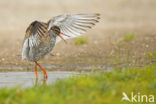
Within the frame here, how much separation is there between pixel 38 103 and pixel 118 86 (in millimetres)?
1707

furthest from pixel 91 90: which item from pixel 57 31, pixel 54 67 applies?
pixel 54 67

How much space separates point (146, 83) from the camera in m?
6.94

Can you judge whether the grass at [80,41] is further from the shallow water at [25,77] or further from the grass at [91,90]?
the grass at [91,90]

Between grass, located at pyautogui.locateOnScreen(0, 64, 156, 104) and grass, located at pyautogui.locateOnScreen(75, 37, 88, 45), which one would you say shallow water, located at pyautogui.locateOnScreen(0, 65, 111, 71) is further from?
grass, located at pyautogui.locateOnScreen(0, 64, 156, 104)

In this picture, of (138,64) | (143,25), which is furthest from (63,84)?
(143,25)

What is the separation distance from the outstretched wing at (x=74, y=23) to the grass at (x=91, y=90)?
4.26ft

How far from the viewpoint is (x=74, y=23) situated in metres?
8.27

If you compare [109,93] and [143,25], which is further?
[143,25]

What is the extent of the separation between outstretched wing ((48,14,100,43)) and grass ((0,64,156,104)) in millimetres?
1298

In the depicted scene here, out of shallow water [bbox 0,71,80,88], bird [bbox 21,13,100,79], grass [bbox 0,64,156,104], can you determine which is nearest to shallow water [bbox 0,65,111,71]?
shallow water [bbox 0,71,80,88]

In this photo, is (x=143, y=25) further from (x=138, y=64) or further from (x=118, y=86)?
(x=118, y=86)

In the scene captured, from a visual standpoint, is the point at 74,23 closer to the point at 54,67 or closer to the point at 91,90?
the point at 54,67

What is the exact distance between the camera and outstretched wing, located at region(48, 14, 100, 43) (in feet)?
26.4

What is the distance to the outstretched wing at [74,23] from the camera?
8.05m
